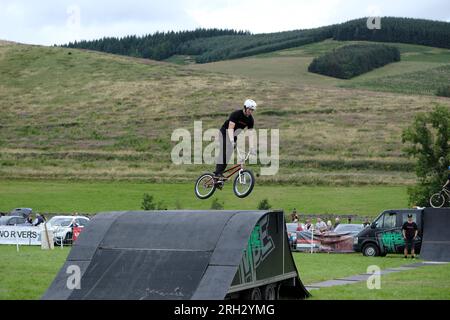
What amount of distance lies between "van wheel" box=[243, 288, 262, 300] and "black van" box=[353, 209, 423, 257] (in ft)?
59.2

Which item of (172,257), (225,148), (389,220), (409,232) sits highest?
(225,148)

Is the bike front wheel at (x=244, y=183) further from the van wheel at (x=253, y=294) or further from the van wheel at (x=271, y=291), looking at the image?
the van wheel at (x=253, y=294)

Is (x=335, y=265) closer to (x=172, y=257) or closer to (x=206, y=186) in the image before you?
(x=206, y=186)

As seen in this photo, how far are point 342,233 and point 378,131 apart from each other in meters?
56.8

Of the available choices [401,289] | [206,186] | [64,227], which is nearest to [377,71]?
[64,227]

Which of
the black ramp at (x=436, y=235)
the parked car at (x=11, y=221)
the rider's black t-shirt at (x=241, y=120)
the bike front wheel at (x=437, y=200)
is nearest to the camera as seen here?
the rider's black t-shirt at (x=241, y=120)

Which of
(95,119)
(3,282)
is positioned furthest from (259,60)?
(3,282)

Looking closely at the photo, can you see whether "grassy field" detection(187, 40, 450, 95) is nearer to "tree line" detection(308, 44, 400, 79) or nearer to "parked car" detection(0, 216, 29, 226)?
"tree line" detection(308, 44, 400, 79)

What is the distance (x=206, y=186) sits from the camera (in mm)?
22109

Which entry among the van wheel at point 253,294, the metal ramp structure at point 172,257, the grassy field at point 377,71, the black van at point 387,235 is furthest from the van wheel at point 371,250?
the grassy field at point 377,71

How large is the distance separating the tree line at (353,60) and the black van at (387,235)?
11726 centimetres

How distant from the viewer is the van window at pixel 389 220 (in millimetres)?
34719

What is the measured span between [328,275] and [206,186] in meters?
5.22

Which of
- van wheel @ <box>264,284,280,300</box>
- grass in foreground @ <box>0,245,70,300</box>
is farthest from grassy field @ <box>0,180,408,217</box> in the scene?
van wheel @ <box>264,284,280,300</box>
